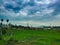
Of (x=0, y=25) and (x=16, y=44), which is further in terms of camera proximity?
(x=0, y=25)

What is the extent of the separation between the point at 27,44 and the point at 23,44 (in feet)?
2.03

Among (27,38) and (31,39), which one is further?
(27,38)

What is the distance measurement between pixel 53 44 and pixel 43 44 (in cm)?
176

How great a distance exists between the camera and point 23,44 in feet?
108

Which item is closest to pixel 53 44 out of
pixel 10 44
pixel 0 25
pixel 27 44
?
pixel 27 44

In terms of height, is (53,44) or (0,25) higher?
(0,25)

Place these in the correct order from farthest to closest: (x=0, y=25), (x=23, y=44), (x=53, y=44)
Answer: (x=0, y=25) < (x=53, y=44) < (x=23, y=44)

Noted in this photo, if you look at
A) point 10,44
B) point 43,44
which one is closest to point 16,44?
point 10,44

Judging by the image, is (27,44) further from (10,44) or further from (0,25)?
(0,25)

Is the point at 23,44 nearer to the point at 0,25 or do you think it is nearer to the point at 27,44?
the point at 27,44

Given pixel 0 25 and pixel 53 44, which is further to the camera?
pixel 0 25

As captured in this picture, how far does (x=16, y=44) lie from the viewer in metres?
33.1

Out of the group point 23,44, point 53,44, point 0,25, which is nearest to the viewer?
point 23,44

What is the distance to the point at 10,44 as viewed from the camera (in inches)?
1303
